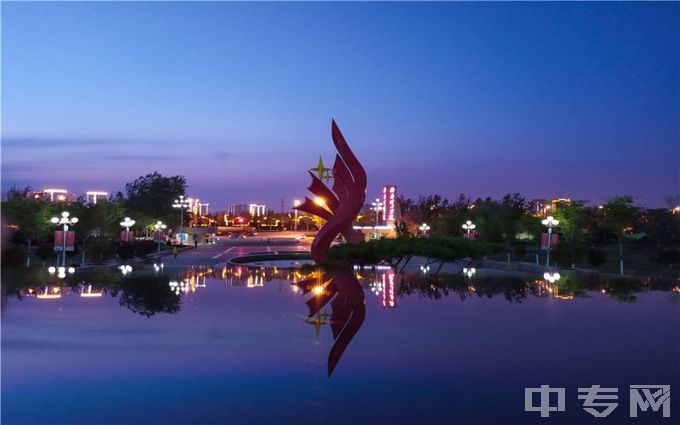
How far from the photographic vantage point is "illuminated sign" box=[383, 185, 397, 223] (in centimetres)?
5700

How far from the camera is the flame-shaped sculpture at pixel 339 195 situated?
26.6 m

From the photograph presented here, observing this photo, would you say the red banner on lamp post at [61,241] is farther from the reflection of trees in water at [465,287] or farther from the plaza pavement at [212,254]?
the reflection of trees in water at [465,287]

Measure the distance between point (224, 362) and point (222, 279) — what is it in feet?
46.2

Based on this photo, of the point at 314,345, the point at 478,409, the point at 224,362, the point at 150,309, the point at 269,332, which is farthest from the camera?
the point at 150,309

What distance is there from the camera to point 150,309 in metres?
14.2

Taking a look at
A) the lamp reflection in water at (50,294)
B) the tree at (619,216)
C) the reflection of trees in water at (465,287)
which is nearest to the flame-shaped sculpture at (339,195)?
the reflection of trees in water at (465,287)

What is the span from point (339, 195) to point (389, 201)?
100.0 feet

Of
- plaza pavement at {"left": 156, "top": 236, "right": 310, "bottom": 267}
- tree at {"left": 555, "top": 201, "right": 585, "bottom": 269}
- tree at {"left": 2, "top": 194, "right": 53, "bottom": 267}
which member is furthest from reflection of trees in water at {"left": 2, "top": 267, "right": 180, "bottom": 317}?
tree at {"left": 555, "top": 201, "right": 585, "bottom": 269}

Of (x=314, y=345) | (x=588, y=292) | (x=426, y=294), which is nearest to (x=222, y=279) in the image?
(x=426, y=294)

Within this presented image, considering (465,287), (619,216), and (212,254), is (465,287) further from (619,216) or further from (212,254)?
(212,254)

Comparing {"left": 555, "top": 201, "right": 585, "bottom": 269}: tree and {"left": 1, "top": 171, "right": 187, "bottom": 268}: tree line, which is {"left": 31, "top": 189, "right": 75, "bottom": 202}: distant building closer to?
{"left": 1, "top": 171, "right": 187, "bottom": 268}: tree line

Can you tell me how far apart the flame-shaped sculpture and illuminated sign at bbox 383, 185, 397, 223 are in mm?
29534

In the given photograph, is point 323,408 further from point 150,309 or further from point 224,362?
point 150,309

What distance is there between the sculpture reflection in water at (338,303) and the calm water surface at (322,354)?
0.05 meters
